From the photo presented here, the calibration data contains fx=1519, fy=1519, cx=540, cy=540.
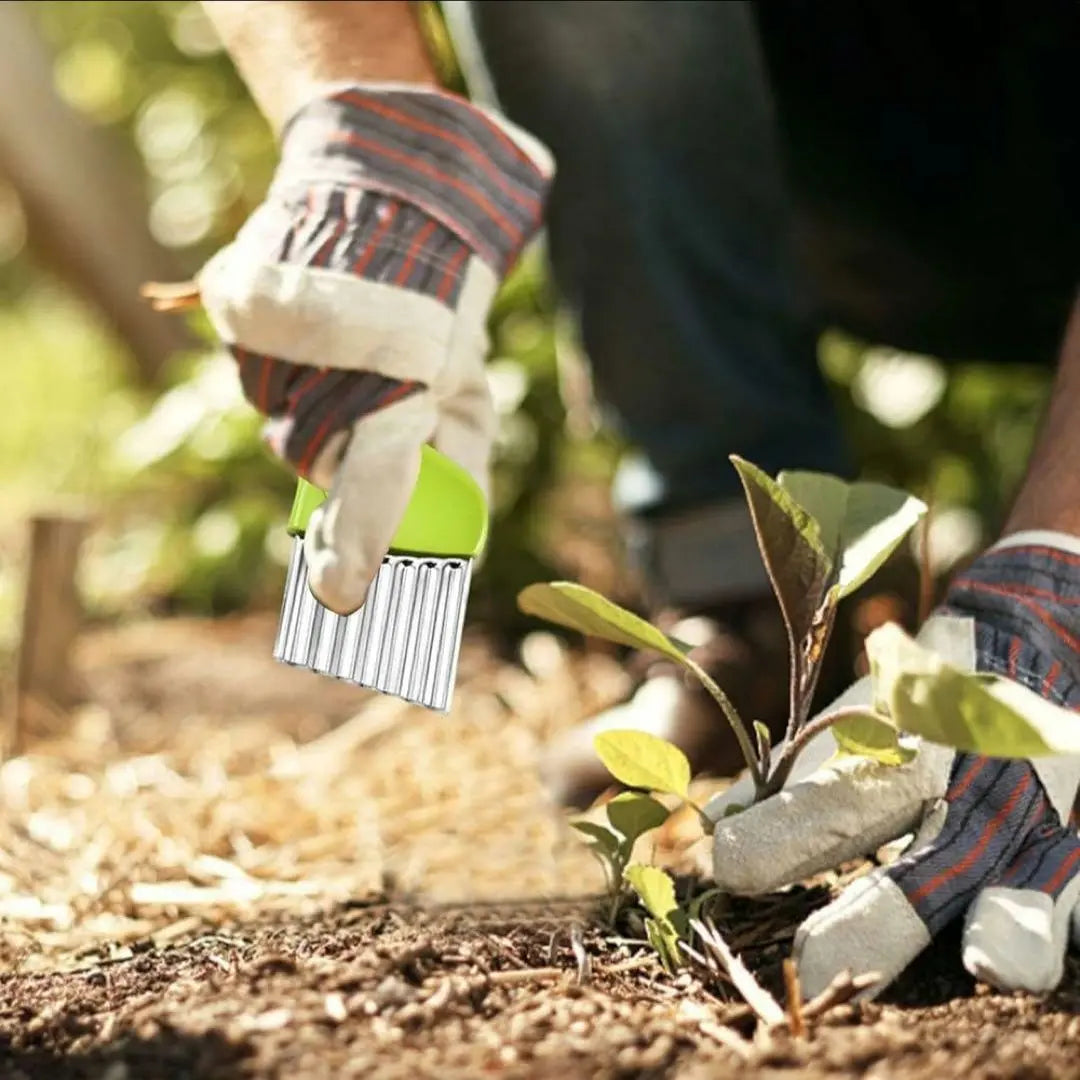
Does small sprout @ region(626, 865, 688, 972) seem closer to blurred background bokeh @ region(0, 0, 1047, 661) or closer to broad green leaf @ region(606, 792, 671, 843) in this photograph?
broad green leaf @ region(606, 792, 671, 843)

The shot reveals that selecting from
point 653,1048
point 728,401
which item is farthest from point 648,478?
point 653,1048

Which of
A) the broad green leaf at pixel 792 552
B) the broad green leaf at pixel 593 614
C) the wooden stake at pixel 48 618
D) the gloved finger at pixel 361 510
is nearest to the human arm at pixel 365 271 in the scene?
the gloved finger at pixel 361 510

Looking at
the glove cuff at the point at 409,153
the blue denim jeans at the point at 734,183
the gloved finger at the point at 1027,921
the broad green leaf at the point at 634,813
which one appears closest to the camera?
the gloved finger at the point at 1027,921

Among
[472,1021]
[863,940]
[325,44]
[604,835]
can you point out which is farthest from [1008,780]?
[325,44]

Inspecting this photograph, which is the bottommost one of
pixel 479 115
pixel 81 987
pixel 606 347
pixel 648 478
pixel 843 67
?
pixel 81 987

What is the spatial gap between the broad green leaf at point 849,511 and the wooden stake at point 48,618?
105 centimetres

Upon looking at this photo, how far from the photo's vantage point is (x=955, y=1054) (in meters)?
0.76

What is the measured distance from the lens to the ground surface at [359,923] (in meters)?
0.77

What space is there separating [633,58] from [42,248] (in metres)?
1.67

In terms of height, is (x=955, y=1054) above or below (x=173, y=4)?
below

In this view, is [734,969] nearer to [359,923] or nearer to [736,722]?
[736,722]

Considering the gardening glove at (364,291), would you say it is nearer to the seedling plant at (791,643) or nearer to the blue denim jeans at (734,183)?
the seedling plant at (791,643)

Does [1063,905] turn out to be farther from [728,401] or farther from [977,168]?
[977,168]

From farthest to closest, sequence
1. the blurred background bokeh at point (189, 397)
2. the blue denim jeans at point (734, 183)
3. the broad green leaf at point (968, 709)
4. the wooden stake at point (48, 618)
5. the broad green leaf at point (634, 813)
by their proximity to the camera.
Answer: the blurred background bokeh at point (189, 397) < the wooden stake at point (48, 618) < the blue denim jeans at point (734, 183) < the broad green leaf at point (634, 813) < the broad green leaf at point (968, 709)
